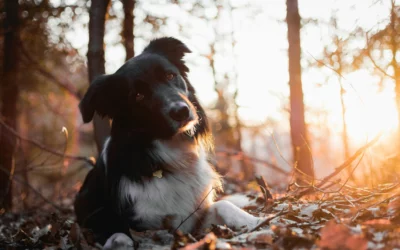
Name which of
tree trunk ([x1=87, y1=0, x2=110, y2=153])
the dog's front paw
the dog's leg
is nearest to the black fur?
the dog's front paw

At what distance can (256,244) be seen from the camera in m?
2.79

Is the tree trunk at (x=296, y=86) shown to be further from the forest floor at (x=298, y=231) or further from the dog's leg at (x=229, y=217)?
the dog's leg at (x=229, y=217)

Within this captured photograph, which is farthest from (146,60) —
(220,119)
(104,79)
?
(220,119)

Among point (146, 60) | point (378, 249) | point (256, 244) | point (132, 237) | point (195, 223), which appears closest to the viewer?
point (378, 249)

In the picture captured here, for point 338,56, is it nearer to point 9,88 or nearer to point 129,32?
point 129,32

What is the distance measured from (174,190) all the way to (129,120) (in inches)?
36.3

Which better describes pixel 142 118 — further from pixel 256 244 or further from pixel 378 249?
pixel 378 249

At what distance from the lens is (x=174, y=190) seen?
4.14 metres

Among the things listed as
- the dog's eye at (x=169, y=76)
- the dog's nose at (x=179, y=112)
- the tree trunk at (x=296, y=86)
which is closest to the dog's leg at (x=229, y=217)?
the dog's nose at (x=179, y=112)

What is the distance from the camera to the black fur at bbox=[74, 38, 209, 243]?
4125mm

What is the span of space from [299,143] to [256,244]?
384 cm

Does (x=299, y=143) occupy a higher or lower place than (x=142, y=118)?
lower

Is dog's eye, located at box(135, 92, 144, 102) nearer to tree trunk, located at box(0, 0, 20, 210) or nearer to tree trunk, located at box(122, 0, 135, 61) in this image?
tree trunk, located at box(122, 0, 135, 61)

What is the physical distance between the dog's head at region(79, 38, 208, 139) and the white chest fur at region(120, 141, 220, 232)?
268mm
